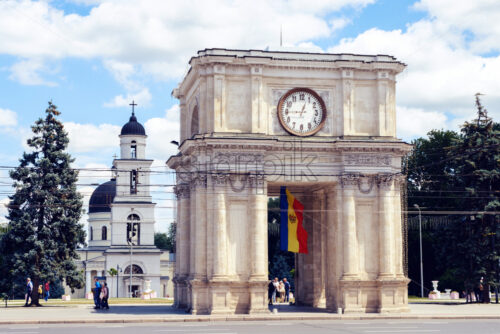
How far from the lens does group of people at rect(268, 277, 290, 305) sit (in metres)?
49.3

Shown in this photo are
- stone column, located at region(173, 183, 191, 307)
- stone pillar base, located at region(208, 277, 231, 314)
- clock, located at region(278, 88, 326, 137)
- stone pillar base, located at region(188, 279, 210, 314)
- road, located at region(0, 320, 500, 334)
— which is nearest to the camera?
road, located at region(0, 320, 500, 334)

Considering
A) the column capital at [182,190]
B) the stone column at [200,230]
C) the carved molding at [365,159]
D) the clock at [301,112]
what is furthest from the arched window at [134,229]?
the carved molding at [365,159]

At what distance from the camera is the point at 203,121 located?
138ft

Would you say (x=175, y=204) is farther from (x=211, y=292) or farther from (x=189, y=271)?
(x=211, y=292)

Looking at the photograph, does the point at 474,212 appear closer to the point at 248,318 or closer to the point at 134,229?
the point at 248,318

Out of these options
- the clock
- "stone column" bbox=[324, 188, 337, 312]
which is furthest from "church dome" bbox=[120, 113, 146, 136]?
the clock

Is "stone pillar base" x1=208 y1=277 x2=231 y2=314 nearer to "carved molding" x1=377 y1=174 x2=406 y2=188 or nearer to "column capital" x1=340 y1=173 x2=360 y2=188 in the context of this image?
"column capital" x1=340 y1=173 x2=360 y2=188

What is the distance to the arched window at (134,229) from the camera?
349 ft

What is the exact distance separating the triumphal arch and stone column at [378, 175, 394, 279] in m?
0.05

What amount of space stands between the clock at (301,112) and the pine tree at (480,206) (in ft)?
49.1

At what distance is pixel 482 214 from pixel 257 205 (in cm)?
1980

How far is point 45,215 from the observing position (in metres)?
53.3

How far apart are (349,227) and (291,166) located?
14.4ft

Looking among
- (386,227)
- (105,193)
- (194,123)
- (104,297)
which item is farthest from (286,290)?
(105,193)
